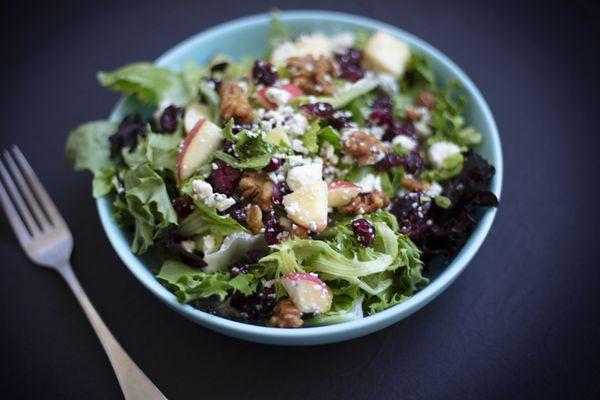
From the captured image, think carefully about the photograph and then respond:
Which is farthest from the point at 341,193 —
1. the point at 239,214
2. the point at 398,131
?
the point at 398,131

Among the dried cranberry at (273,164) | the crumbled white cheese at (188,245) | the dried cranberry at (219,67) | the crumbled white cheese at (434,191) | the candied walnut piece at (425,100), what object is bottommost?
the crumbled white cheese at (188,245)

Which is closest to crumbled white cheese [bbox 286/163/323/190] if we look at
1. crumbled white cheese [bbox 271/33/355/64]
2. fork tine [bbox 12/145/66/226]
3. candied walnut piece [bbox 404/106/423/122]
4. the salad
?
the salad

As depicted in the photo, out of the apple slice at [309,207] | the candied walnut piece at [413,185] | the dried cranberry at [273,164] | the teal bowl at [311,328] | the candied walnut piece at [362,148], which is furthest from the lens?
the candied walnut piece at [413,185]

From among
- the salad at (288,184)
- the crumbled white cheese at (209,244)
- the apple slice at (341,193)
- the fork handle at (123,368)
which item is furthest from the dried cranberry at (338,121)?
the fork handle at (123,368)

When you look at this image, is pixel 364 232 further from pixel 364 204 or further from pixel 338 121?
pixel 338 121

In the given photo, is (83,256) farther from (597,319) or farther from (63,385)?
(597,319)

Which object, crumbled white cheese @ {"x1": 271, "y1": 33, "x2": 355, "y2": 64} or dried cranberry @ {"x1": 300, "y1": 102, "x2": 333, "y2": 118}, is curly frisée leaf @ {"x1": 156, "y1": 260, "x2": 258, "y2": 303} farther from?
crumbled white cheese @ {"x1": 271, "y1": 33, "x2": 355, "y2": 64}

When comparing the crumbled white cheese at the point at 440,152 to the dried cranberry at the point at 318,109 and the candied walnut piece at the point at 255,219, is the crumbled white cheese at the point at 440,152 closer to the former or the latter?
the dried cranberry at the point at 318,109

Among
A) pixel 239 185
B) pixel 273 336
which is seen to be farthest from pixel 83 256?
pixel 273 336
